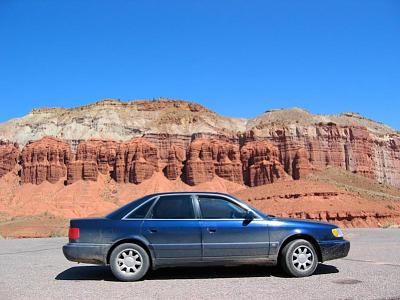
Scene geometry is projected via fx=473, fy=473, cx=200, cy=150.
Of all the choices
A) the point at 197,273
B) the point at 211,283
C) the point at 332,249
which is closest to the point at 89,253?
the point at 197,273

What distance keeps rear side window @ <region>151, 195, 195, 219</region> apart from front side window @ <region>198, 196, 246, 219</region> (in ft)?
0.72

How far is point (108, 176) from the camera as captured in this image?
86500 millimetres

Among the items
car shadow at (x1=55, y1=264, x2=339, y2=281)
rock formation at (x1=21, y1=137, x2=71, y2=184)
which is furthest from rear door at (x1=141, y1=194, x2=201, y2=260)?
rock formation at (x1=21, y1=137, x2=71, y2=184)

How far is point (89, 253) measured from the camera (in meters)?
Result: 7.76

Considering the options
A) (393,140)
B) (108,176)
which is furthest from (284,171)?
(393,140)

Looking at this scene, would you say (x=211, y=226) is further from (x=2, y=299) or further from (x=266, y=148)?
(x=266, y=148)

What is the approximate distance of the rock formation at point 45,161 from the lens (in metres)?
84.4

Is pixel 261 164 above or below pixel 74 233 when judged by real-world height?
above

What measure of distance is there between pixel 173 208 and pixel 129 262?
114cm

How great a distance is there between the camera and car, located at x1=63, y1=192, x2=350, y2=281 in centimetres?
772

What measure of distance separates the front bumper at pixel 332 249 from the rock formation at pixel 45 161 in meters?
80.8

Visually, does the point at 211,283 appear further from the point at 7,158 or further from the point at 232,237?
the point at 7,158

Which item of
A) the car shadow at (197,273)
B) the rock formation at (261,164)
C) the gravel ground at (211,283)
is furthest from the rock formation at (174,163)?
the car shadow at (197,273)

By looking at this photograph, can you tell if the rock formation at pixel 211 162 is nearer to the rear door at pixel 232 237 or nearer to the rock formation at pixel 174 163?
the rock formation at pixel 174 163
